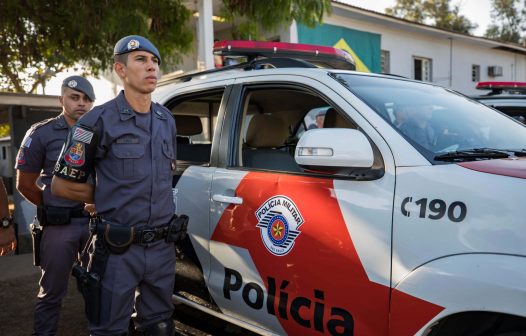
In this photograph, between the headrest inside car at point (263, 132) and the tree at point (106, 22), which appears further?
the tree at point (106, 22)

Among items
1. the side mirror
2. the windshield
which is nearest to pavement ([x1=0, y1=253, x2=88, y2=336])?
the side mirror

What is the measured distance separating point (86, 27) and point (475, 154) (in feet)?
18.8

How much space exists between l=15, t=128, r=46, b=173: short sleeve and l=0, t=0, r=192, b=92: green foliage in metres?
3.44

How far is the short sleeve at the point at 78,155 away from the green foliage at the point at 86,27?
436 cm

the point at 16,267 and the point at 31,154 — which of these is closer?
the point at 31,154

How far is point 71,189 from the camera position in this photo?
2195mm

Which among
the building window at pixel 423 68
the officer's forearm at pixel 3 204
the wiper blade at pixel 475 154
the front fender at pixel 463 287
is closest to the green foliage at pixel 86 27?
the officer's forearm at pixel 3 204

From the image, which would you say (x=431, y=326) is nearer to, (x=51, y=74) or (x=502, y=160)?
(x=502, y=160)

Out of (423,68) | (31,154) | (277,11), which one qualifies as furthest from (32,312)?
(423,68)

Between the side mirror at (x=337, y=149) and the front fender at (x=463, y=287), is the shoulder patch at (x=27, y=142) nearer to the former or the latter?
the side mirror at (x=337, y=149)

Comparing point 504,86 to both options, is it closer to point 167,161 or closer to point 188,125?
point 188,125

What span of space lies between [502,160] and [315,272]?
2.92 ft

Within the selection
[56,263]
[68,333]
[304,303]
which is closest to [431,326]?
[304,303]

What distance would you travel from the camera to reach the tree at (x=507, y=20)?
3491cm
